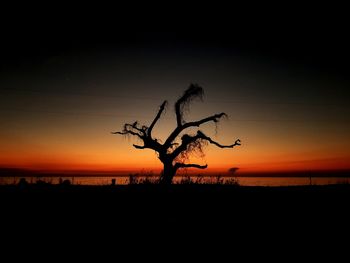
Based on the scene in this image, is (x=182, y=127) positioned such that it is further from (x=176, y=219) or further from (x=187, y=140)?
(x=176, y=219)

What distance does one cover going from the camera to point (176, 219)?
304 inches

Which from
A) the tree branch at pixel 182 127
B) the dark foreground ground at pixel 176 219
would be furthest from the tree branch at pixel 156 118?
the dark foreground ground at pixel 176 219

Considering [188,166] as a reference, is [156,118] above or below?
above

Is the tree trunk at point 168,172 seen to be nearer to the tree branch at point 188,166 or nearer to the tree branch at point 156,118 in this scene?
the tree branch at point 188,166

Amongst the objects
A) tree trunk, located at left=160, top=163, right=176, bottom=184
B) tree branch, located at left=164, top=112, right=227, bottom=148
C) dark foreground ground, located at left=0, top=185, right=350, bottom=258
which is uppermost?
tree branch, located at left=164, top=112, right=227, bottom=148

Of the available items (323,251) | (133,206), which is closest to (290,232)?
(323,251)

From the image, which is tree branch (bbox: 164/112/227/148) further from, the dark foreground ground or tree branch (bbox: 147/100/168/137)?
the dark foreground ground

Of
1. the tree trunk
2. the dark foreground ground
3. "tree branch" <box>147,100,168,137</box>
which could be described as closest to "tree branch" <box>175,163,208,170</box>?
the tree trunk

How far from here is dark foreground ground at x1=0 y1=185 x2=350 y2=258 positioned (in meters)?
5.91

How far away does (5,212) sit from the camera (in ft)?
26.1

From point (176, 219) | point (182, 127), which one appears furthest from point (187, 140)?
point (176, 219)

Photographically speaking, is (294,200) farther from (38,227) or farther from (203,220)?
(38,227)

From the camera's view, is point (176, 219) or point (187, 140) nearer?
point (176, 219)

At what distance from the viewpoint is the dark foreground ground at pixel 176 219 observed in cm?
591
